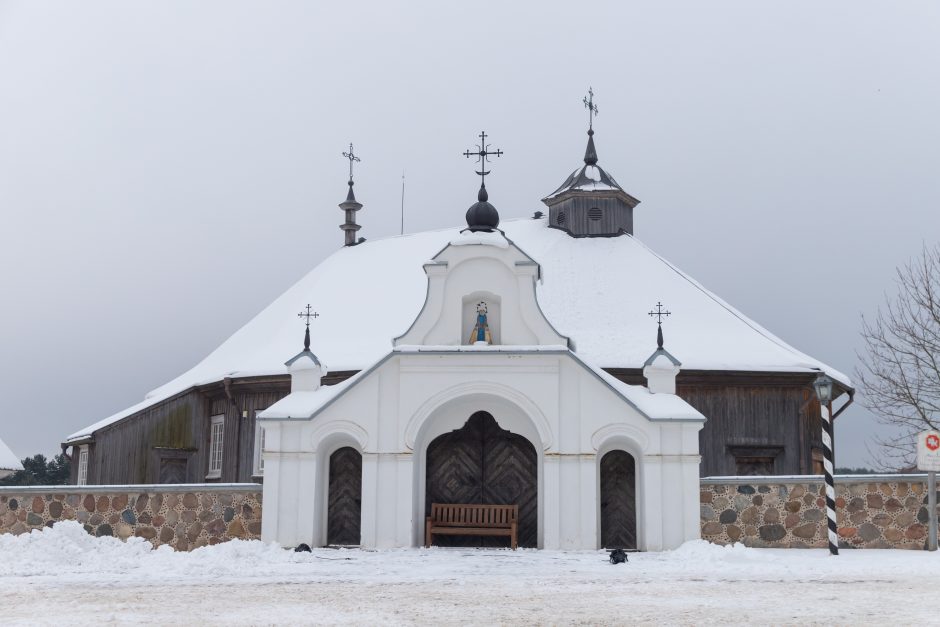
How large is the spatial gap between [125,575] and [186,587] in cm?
179

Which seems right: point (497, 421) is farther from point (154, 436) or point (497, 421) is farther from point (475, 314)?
point (154, 436)

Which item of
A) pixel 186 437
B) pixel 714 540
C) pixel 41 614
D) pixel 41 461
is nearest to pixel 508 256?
pixel 714 540

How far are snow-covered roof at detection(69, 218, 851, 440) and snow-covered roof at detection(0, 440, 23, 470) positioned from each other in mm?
1895

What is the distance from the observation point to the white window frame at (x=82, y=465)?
32.7 metres

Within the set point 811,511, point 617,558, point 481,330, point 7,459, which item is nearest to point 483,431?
point 481,330

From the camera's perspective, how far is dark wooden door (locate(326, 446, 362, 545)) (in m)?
20.0

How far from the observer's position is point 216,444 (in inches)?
1162

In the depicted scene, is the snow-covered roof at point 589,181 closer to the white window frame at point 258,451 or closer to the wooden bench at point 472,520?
the white window frame at point 258,451

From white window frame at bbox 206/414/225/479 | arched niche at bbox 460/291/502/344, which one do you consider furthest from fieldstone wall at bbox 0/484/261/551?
white window frame at bbox 206/414/225/479

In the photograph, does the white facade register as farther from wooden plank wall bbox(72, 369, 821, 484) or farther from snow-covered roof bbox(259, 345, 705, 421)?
wooden plank wall bbox(72, 369, 821, 484)

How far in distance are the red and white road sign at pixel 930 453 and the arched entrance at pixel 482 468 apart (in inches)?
262

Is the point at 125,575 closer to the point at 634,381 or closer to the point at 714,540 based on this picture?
the point at 714,540

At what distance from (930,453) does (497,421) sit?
7403 mm

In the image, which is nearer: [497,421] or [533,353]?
[533,353]
